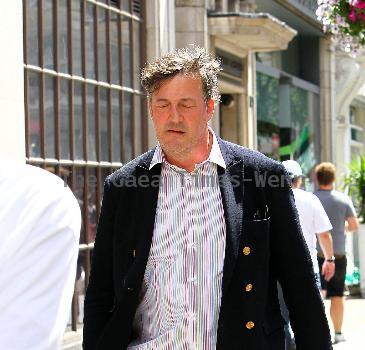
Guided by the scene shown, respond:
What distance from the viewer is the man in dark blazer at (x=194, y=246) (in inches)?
138

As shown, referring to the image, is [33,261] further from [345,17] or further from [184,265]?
[345,17]

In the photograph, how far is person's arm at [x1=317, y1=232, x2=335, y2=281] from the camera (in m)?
9.35

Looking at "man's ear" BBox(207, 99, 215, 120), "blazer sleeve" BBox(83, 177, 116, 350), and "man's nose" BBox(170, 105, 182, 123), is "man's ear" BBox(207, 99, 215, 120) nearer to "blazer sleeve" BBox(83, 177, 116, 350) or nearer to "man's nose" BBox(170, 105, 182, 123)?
"man's nose" BBox(170, 105, 182, 123)

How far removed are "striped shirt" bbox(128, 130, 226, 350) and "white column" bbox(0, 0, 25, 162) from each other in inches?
172

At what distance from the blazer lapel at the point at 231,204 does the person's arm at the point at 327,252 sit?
5.66 metres

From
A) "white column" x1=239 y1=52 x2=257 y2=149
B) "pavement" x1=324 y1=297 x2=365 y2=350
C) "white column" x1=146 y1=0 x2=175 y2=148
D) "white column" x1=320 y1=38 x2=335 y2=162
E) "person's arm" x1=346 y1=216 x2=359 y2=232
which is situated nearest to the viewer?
"pavement" x1=324 y1=297 x2=365 y2=350

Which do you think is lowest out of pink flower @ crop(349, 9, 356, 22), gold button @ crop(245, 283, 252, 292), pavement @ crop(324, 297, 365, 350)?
pavement @ crop(324, 297, 365, 350)

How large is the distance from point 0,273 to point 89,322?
2261mm

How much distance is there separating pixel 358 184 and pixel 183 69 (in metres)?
12.5

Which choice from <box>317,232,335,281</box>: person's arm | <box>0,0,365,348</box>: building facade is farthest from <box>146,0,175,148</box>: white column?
<box>317,232,335,281</box>: person's arm

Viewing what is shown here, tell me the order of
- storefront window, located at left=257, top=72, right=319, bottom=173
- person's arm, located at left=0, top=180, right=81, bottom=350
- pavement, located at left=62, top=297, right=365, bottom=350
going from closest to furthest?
person's arm, located at left=0, top=180, right=81, bottom=350 → pavement, located at left=62, top=297, right=365, bottom=350 → storefront window, located at left=257, top=72, right=319, bottom=173

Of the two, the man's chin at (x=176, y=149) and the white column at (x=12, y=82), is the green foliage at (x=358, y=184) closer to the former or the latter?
the white column at (x=12, y=82)

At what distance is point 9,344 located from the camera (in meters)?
1.45

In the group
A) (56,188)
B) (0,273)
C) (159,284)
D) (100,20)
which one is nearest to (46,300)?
(0,273)
